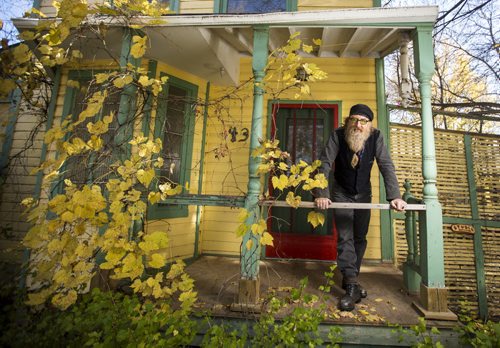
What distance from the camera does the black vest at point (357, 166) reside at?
2.74m

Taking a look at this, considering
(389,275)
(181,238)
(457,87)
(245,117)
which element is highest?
(457,87)

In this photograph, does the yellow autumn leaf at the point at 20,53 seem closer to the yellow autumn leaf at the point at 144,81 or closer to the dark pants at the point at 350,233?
the yellow autumn leaf at the point at 144,81

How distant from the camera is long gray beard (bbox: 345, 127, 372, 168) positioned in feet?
8.79

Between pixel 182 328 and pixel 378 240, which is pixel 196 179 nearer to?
pixel 182 328

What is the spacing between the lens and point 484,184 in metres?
3.83

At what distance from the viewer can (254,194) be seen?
2740 mm

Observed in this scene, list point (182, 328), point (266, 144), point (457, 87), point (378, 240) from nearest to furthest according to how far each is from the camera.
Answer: point (182, 328) < point (266, 144) < point (378, 240) < point (457, 87)

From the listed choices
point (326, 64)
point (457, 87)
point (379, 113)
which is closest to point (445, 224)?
point (379, 113)

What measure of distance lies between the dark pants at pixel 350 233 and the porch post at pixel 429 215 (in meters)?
0.56

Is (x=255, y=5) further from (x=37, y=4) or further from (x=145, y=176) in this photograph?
(x=145, y=176)

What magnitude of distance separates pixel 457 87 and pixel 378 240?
373 inches

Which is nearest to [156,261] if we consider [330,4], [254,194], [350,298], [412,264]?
[254,194]

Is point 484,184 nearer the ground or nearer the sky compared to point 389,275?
nearer the sky

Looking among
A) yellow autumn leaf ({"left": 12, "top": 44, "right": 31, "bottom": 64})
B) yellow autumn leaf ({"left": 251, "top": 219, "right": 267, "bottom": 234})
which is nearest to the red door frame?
yellow autumn leaf ({"left": 251, "top": 219, "right": 267, "bottom": 234})
